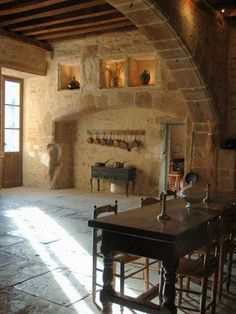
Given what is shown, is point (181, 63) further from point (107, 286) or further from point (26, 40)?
point (26, 40)

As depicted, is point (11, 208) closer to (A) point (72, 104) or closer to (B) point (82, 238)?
(B) point (82, 238)

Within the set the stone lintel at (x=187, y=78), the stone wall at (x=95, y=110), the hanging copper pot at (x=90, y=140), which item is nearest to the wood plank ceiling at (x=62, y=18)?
the stone wall at (x=95, y=110)

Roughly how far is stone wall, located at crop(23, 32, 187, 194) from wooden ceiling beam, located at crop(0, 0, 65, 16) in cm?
205

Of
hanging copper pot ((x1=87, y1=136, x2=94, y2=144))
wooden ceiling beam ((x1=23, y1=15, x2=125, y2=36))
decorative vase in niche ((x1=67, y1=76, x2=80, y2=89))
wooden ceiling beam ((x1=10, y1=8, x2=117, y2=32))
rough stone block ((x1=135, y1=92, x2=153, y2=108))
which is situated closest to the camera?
wooden ceiling beam ((x1=10, y1=8, x2=117, y2=32))

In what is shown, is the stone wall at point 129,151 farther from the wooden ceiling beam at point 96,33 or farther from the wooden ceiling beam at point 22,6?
the wooden ceiling beam at point 22,6

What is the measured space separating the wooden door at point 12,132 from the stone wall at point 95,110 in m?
0.18

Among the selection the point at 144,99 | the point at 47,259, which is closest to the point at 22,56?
the point at 144,99

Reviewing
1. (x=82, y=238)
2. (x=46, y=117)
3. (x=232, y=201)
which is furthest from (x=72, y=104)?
(x=232, y=201)

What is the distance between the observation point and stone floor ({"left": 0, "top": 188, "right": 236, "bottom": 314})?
301 centimetres

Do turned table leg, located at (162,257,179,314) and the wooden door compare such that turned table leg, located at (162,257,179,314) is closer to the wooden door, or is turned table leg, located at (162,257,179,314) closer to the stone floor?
the stone floor

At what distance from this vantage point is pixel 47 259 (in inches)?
161

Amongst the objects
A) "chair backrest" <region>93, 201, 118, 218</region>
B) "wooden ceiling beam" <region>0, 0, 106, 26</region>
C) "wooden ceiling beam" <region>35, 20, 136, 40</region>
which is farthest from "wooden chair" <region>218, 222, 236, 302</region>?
"wooden ceiling beam" <region>35, 20, 136, 40</region>

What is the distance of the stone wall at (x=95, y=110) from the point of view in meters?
7.88

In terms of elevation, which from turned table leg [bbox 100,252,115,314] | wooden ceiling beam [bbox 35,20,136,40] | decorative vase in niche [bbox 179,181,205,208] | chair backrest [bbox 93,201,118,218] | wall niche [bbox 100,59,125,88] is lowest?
turned table leg [bbox 100,252,115,314]
